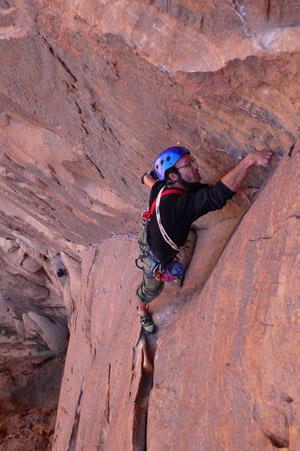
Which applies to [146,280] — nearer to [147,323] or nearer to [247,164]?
[147,323]

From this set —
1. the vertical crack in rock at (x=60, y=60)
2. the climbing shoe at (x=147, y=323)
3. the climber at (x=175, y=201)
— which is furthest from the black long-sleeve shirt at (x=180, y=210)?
the vertical crack in rock at (x=60, y=60)

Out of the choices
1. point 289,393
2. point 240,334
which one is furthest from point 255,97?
point 289,393

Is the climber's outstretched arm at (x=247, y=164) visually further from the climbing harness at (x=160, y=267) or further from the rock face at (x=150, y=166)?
the climbing harness at (x=160, y=267)

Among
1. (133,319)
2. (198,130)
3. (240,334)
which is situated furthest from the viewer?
(133,319)

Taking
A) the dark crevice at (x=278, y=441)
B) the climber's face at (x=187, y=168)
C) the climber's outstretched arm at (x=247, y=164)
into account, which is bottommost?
the dark crevice at (x=278, y=441)

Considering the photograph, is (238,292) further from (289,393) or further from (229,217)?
(229,217)

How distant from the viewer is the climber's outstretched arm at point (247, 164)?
81.3 inches

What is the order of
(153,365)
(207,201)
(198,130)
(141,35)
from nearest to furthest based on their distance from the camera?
(141,35), (207,201), (198,130), (153,365)

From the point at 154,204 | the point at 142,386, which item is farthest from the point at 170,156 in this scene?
the point at 142,386

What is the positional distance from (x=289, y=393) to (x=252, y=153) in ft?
4.20

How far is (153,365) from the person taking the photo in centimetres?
309

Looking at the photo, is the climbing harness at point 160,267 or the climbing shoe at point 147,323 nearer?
the climbing harness at point 160,267

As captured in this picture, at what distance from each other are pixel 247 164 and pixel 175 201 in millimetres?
549

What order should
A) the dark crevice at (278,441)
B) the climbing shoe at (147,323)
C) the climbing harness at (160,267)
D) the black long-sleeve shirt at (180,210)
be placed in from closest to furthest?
the dark crevice at (278,441), the black long-sleeve shirt at (180,210), the climbing harness at (160,267), the climbing shoe at (147,323)
